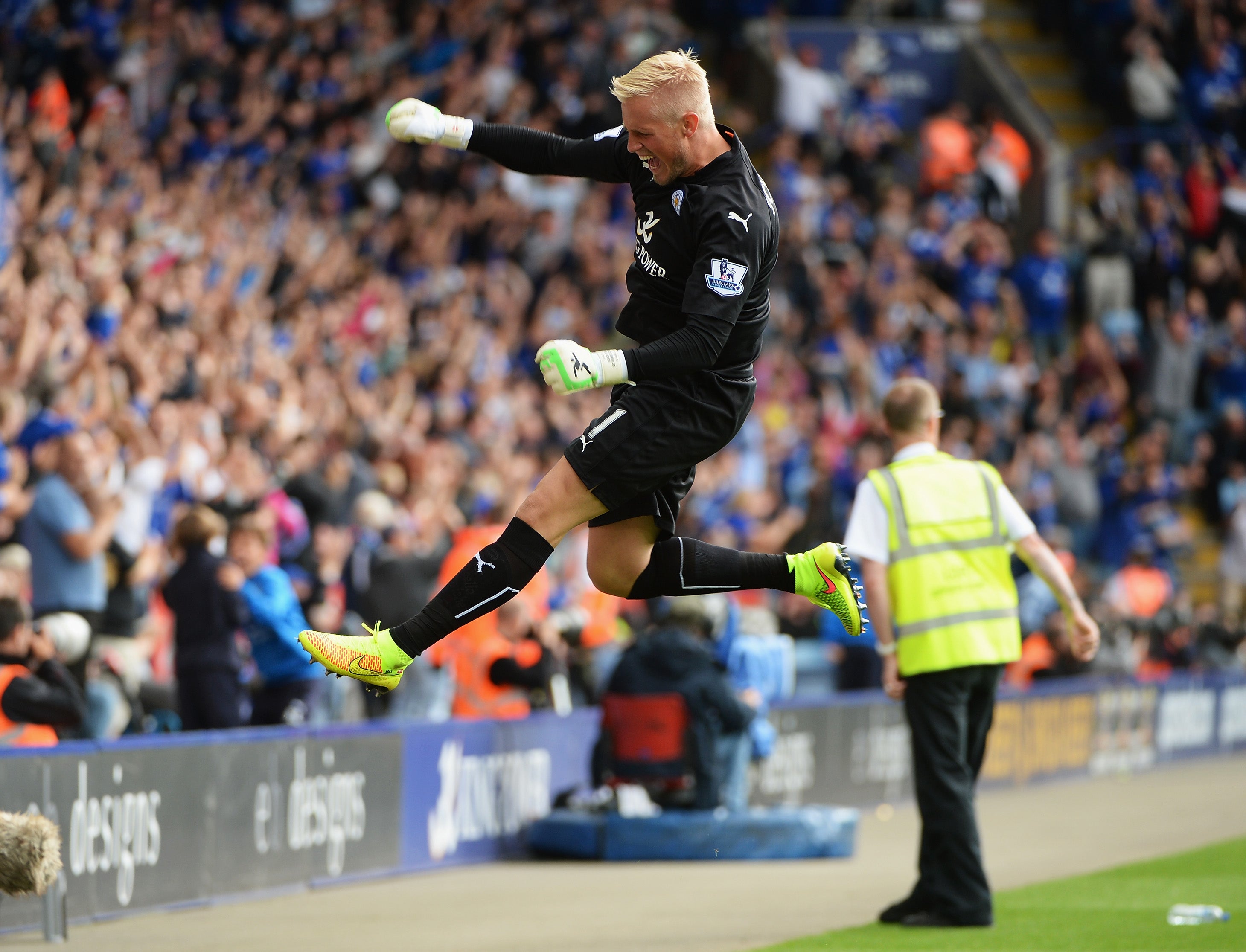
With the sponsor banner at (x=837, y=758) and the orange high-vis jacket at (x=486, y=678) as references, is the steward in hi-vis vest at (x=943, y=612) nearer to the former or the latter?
the orange high-vis jacket at (x=486, y=678)

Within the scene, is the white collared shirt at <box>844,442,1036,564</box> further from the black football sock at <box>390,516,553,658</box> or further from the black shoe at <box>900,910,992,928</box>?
the black football sock at <box>390,516,553,658</box>

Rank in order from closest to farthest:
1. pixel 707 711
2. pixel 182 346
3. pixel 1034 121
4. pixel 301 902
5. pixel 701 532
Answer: pixel 301 902
pixel 707 711
pixel 182 346
pixel 701 532
pixel 1034 121

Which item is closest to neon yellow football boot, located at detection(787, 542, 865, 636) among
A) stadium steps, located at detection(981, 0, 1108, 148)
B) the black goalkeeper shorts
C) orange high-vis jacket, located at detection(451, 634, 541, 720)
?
the black goalkeeper shorts

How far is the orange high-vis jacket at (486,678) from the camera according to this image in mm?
10906

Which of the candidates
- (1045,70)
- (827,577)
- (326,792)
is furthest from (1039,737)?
(1045,70)

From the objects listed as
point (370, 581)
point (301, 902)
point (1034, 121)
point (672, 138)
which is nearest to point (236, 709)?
point (301, 902)

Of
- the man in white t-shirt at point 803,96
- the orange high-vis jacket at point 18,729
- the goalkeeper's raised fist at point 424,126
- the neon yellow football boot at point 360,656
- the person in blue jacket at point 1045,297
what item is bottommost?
the orange high-vis jacket at point 18,729

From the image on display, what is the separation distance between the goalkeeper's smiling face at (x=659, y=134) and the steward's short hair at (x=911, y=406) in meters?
2.47

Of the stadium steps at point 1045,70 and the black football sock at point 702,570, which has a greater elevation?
the stadium steps at point 1045,70

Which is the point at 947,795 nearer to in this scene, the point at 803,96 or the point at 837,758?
the point at 837,758

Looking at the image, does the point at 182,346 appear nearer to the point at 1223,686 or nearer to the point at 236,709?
the point at 236,709

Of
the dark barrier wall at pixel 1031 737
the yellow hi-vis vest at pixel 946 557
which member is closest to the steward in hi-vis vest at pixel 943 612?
the yellow hi-vis vest at pixel 946 557

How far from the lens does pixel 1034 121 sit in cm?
2339

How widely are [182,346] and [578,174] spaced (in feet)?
25.6
